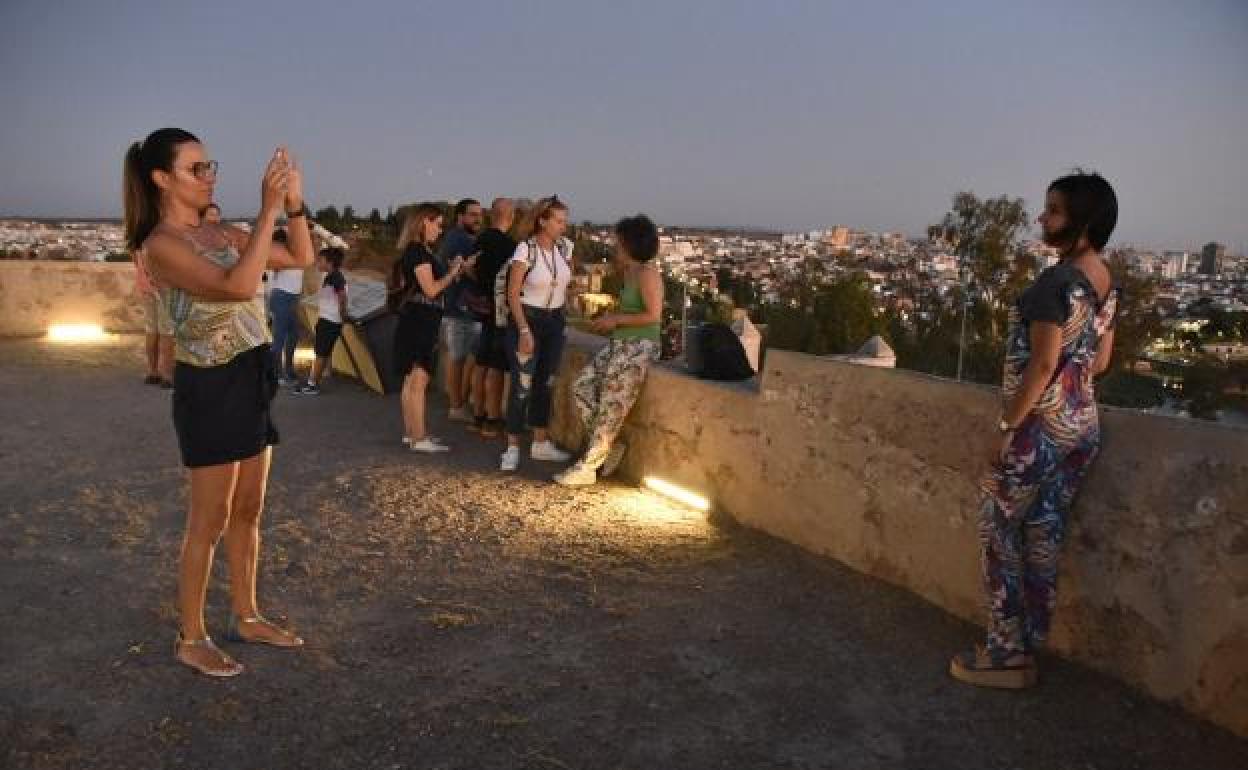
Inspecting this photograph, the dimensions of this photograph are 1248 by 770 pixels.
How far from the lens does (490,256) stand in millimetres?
6625

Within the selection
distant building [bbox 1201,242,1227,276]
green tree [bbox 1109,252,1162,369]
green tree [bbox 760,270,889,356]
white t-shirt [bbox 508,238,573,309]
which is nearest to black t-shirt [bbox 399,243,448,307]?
white t-shirt [bbox 508,238,573,309]

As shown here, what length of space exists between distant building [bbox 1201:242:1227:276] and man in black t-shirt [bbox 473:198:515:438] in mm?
49094

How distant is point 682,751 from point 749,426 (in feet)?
7.47

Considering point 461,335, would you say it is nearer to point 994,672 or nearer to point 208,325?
point 208,325

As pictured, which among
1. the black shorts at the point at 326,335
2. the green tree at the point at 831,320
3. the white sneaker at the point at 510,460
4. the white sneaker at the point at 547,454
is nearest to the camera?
the white sneaker at the point at 510,460

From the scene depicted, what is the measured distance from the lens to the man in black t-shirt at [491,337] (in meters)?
6.63

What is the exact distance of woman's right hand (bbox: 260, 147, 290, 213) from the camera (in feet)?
9.39

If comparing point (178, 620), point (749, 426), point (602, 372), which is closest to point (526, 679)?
point (178, 620)

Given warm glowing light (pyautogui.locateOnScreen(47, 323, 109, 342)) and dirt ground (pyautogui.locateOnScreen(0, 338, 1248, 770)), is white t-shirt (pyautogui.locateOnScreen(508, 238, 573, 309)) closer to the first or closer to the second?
dirt ground (pyautogui.locateOnScreen(0, 338, 1248, 770))

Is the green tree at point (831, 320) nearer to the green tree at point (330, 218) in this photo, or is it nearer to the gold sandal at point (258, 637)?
the green tree at point (330, 218)

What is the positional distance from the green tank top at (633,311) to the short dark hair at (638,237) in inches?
7.7

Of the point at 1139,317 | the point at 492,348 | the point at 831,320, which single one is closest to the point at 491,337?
the point at 492,348

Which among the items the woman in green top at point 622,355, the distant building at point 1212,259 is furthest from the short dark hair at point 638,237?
the distant building at point 1212,259

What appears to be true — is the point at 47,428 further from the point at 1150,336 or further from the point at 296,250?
the point at 1150,336
